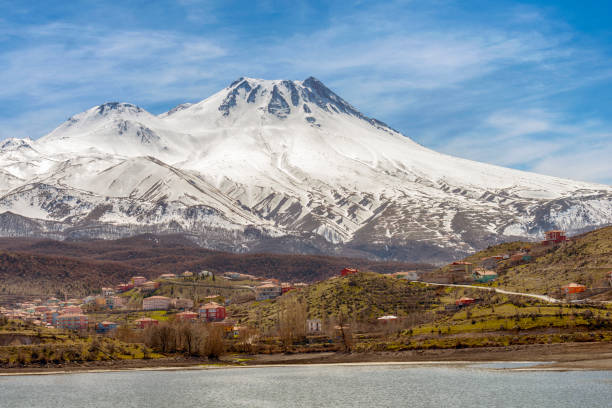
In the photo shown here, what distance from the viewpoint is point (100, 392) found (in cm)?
9925

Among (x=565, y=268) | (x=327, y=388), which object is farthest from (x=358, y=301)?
(x=327, y=388)

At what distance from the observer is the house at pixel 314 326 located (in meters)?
158

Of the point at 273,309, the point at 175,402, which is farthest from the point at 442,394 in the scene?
the point at 273,309

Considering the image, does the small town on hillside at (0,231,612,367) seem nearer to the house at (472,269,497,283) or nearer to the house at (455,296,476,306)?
the house at (455,296,476,306)

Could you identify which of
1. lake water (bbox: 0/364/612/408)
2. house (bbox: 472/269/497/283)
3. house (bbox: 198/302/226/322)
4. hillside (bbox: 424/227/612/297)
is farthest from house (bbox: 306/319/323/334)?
house (bbox: 472/269/497/283)

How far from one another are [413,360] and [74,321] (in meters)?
105

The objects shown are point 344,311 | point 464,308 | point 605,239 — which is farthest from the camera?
point 605,239

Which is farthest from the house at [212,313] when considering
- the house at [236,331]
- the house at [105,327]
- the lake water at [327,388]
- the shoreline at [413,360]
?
the lake water at [327,388]

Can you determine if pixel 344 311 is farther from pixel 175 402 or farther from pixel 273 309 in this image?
pixel 175 402

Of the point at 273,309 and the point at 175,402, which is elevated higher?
the point at 273,309

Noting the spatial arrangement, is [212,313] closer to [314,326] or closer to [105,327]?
[105,327]

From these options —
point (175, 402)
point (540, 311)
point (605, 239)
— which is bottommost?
point (175, 402)

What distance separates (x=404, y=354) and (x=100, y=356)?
50.2m

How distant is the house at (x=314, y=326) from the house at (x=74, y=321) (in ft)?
210
